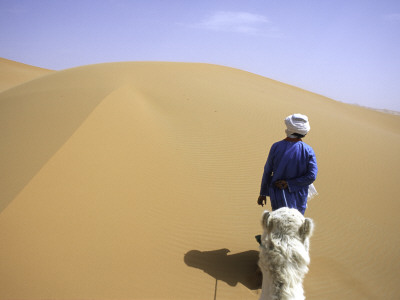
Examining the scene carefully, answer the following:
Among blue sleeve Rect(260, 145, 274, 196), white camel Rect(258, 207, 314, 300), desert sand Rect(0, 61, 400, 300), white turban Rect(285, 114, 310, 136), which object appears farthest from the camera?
desert sand Rect(0, 61, 400, 300)

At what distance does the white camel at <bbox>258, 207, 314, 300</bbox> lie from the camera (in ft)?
6.06

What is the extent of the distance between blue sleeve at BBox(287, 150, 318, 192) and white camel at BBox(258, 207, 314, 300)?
4.01 feet

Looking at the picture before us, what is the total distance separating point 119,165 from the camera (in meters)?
6.20

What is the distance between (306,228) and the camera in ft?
6.62

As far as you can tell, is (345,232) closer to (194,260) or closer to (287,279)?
(194,260)

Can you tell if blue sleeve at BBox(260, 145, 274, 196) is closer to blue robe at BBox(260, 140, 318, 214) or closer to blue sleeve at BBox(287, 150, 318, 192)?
blue robe at BBox(260, 140, 318, 214)

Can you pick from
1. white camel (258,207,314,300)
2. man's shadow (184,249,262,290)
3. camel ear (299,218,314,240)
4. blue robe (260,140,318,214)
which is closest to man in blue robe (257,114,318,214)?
blue robe (260,140,318,214)

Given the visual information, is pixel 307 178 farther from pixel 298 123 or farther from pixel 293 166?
pixel 298 123

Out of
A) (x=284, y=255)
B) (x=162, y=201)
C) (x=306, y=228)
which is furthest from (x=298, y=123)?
(x=162, y=201)

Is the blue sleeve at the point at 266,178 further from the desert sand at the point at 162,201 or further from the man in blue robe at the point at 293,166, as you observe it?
the desert sand at the point at 162,201

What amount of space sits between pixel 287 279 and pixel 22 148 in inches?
275

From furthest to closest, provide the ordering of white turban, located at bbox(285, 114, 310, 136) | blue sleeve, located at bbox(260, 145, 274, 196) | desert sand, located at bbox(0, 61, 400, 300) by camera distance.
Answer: desert sand, located at bbox(0, 61, 400, 300) < blue sleeve, located at bbox(260, 145, 274, 196) < white turban, located at bbox(285, 114, 310, 136)

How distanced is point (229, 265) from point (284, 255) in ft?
7.48

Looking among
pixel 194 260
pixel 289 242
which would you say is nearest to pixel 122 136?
pixel 194 260
